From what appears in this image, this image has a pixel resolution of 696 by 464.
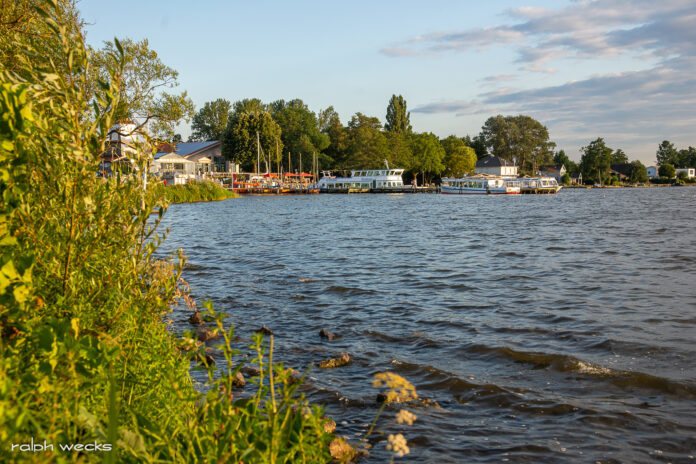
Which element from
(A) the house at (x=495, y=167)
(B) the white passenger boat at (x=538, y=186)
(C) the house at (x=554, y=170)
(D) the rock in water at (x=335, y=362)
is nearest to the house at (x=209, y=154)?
(B) the white passenger boat at (x=538, y=186)

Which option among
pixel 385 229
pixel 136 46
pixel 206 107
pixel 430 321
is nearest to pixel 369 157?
pixel 206 107

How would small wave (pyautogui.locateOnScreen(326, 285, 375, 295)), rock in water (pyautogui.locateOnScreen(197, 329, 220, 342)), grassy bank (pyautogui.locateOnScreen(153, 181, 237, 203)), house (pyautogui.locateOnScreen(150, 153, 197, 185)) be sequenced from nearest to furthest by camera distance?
rock in water (pyautogui.locateOnScreen(197, 329, 220, 342)) → small wave (pyautogui.locateOnScreen(326, 285, 375, 295)) → grassy bank (pyautogui.locateOnScreen(153, 181, 237, 203)) → house (pyautogui.locateOnScreen(150, 153, 197, 185))

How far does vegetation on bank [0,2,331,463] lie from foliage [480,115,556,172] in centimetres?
19111

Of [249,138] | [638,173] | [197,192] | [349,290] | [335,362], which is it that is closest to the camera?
[335,362]

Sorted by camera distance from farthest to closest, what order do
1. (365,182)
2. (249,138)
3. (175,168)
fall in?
(365,182) < (249,138) < (175,168)

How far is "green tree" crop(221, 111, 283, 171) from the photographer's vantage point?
11231 cm

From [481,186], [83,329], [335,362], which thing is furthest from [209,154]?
[83,329]

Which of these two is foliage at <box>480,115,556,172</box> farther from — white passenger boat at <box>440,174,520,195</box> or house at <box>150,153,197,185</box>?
house at <box>150,153,197,185</box>

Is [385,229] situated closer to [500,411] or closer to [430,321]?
[430,321]

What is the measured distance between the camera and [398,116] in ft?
484

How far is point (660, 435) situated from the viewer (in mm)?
6602

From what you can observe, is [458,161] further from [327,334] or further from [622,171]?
[327,334]

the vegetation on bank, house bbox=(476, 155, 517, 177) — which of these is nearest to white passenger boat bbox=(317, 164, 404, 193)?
house bbox=(476, 155, 517, 177)

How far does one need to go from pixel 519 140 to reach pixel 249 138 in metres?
115
